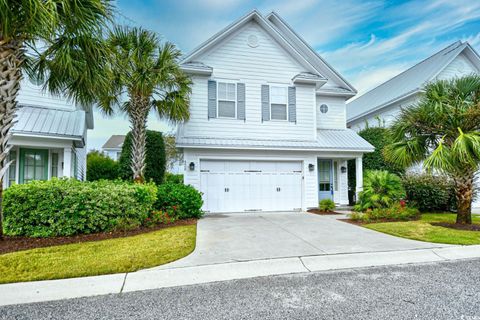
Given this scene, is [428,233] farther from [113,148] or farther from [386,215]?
[113,148]

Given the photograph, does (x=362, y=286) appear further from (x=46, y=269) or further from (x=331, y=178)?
(x=331, y=178)

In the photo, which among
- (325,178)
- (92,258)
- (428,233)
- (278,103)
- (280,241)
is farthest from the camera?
(325,178)

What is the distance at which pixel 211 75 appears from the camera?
1130 cm

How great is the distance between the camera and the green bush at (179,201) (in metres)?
8.84

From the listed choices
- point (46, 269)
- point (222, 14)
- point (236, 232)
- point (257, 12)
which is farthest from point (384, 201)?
point (222, 14)

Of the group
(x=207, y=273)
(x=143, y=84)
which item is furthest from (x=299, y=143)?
(x=207, y=273)

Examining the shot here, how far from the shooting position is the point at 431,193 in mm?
11156

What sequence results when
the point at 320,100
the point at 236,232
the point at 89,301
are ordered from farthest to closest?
the point at 320,100
the point at 236,232
the point at 89,301

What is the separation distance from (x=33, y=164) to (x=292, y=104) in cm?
1125

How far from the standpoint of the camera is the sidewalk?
3692mm

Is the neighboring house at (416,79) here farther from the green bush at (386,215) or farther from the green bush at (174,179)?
the green bush at (174,179)

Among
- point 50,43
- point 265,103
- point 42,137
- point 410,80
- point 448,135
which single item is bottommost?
point 448,135

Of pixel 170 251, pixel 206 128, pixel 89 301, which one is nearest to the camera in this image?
pixel 89 301

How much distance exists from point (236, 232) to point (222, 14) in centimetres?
1085
